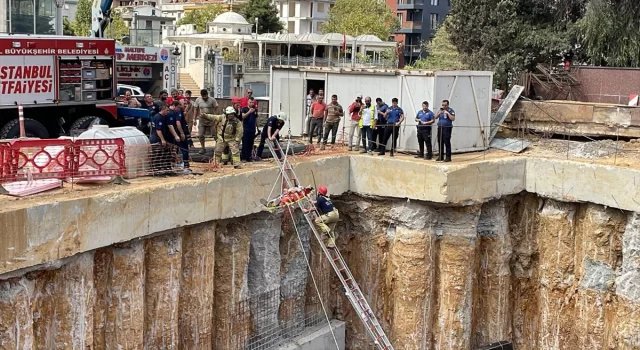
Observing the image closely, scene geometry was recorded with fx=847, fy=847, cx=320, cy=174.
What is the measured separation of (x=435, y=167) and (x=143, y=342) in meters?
7.10

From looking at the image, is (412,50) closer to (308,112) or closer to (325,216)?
(308,112)

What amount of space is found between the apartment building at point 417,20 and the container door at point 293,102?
63.3 meters

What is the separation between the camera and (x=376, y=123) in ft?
63.9

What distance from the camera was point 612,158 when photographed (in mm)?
19359

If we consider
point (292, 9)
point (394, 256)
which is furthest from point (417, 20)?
point (394, 256)

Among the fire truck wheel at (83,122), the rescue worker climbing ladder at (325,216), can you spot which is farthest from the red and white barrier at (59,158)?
the fire truck wheel at (83,122)

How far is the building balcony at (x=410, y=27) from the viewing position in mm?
85688

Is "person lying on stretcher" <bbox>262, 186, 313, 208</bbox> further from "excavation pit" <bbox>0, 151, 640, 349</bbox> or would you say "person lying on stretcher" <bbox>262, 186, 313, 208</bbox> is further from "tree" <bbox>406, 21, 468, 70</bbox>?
"tree" <bbox>406, 21, 468, 70</bbox>

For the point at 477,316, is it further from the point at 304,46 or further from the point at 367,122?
the point at 304,46

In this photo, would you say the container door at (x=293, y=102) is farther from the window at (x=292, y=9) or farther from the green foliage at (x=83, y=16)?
the window at (x=292, y=9)

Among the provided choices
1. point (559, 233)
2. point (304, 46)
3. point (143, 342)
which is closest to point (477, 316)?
point (559, 233)

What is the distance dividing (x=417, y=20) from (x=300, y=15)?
11875mm

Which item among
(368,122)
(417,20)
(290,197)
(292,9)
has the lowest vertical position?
(290,197)

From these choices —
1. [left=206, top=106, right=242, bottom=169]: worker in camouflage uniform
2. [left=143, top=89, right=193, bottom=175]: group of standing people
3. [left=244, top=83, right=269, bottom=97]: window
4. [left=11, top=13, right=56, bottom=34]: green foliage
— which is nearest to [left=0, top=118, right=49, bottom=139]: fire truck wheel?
[left=143, top=89, right=193, bottom=175]: group of standing people
